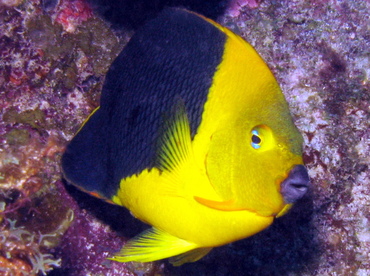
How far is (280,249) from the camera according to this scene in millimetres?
2945

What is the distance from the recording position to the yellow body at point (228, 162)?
139 centimetres

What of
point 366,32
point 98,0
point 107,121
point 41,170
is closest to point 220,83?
point 107,121

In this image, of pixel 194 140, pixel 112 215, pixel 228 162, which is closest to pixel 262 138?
pixel 228 162

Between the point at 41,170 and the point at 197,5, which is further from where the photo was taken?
the point at 197,5

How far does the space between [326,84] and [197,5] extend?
1.55 m

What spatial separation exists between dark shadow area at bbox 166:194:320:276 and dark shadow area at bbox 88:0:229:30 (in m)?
2.13

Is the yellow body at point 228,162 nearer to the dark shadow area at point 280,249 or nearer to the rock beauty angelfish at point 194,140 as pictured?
the rock beauty angelfish at point 194,140

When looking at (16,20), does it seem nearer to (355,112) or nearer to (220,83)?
(220,83)

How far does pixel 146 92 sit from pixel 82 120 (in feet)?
4.68

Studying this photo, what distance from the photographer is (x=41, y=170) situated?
2865 millimetres

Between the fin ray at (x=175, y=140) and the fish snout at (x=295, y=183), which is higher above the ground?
the fish snout at (x=295, y=183)

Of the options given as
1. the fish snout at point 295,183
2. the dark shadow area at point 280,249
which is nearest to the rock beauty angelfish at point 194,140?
the fish snout at point 295,183

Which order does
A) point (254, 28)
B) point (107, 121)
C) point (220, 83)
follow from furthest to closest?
1. point (254, 28)
2. point (107, 121)
3. point (220, 83)

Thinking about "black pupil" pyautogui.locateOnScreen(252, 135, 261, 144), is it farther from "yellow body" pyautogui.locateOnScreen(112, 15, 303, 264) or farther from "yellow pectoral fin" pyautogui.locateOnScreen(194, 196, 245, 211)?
"yellow pectoral fin" pyautogui.locateOnScreen(194, 196, 245, 211)
